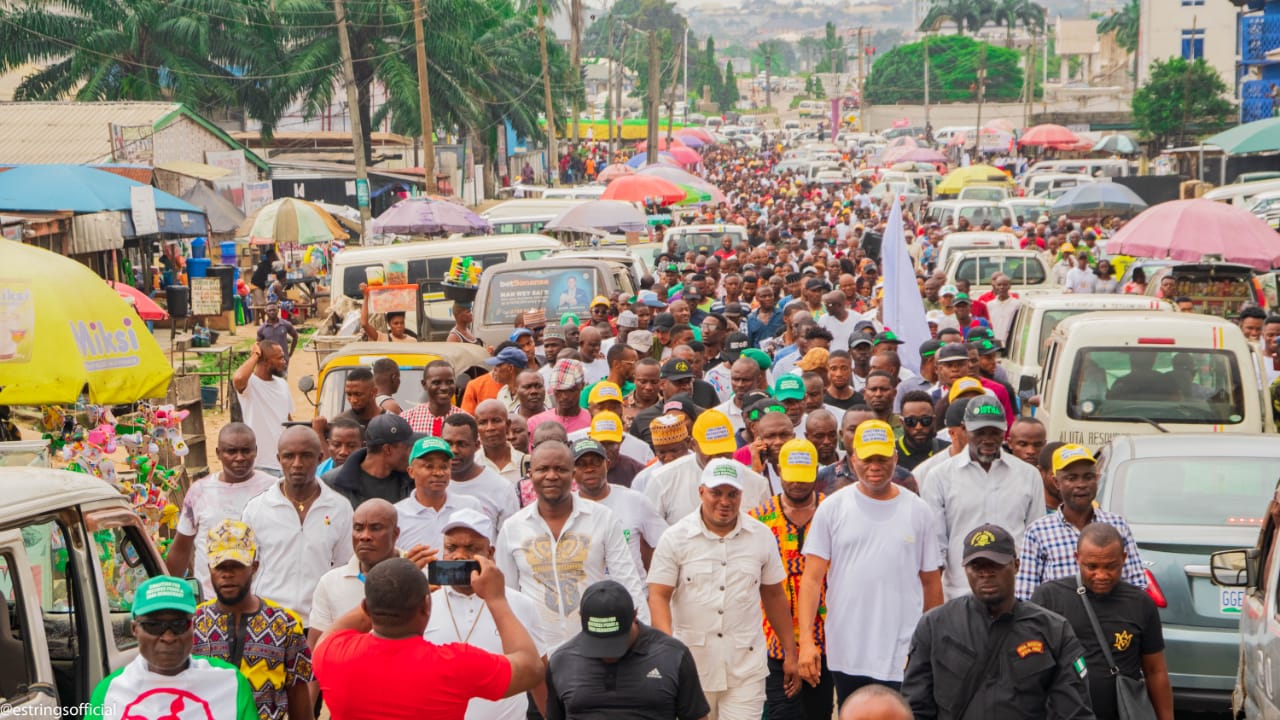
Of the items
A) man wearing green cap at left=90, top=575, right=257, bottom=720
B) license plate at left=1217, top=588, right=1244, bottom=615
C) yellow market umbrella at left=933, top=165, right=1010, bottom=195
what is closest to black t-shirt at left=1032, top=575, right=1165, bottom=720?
license plate at left=1217, top=588, right=1244, bottom=615

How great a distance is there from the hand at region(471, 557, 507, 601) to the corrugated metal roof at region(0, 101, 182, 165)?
2593 cm

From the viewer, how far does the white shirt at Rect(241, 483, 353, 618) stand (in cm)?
730

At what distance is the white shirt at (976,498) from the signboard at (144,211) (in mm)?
12849

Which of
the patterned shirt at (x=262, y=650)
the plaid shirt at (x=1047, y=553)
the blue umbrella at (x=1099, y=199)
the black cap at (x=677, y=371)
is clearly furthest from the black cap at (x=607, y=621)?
the blue umbrella at (x=1099, y=199)

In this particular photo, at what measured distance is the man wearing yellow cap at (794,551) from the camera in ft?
23.1

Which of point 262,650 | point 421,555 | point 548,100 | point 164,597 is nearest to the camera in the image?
point 164,597

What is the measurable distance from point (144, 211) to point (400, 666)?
15134mm

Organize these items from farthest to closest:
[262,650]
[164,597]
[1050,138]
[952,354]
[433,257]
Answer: [1050,138] → [433,257] → [952,354] → [262,650] → [164,597]

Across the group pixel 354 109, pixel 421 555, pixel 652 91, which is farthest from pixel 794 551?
pixel 652 91

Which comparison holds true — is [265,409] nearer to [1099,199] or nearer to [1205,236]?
[1205,236]

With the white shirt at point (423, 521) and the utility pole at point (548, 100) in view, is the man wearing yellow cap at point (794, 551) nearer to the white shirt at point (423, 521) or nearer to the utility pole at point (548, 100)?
the white shirt at point (423, 521)

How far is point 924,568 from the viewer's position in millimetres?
6965

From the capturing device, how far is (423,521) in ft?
24.2

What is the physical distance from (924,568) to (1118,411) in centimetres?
469
